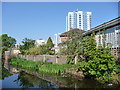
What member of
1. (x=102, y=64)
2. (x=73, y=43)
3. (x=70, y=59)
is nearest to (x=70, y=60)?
(x=70, y=59)

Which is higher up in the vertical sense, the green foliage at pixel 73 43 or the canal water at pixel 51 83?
the green foliage at pixel 73 43

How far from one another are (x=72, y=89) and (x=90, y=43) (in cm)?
264

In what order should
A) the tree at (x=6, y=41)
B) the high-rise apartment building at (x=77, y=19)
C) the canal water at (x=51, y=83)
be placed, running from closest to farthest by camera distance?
the canal water at (x=51, y=83) → the tree at (x=6, y=41) → the high-rise apartment building at (x=77, y=19)

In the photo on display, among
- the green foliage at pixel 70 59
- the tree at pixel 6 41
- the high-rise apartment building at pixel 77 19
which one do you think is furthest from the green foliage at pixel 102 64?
the high-rise apartment building at pixel 77 19

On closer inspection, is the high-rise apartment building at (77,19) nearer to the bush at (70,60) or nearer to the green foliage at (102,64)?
the bush at (70,60)

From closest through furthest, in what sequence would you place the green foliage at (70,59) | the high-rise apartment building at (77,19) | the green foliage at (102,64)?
the green foliage at (102,64) < the green foliage at (70,59) < the high-rise apartment building at (77,19)

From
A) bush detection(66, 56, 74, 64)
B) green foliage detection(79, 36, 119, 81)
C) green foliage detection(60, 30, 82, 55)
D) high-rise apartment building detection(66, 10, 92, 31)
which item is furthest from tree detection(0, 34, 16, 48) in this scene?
high-rise apartment building detection(66, 10, 92, 31)

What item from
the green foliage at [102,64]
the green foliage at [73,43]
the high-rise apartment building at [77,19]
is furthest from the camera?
the high-rise apartment building at [77,19]

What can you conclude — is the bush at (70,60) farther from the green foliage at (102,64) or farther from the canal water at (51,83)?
the green foliage at (102,64)

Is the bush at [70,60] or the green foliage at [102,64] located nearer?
the green foliage at [102,64]

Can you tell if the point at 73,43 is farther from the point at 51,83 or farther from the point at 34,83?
the point at 34,83

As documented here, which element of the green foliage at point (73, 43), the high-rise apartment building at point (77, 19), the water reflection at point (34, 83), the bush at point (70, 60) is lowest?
the water reflection at point (34, 83)

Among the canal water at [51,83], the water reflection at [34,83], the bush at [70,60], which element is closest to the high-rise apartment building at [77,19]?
Result: the bush at [70,60]

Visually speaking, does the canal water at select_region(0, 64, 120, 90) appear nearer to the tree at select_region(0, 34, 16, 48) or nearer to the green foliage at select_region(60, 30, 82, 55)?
the green foliage at select_region(60, 30, 82, 55)
